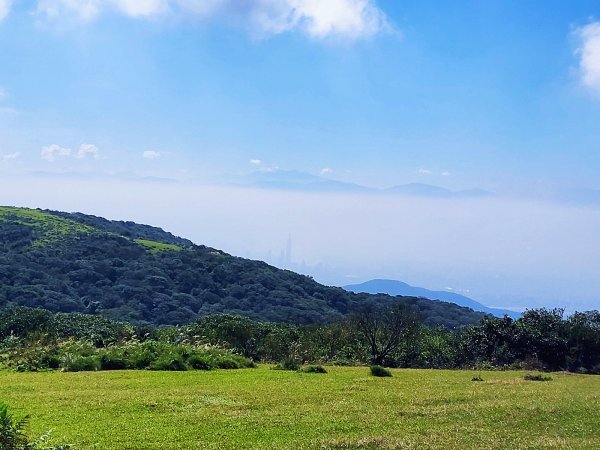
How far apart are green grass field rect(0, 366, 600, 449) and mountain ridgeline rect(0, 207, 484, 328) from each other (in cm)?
7391

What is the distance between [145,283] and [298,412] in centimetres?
10562

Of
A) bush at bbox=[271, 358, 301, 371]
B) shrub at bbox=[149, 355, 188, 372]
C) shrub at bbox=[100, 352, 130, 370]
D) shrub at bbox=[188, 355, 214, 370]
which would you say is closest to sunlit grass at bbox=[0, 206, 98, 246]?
shrub at bbox=[100, 352, 130, 370]

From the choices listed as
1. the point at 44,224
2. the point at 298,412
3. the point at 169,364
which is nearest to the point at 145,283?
the point at 44,224

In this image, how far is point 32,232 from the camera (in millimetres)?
135500

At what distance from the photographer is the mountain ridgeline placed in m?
106

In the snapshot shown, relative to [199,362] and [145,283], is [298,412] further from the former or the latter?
[145,283]

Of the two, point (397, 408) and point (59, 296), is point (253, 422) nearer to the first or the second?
point (397, 408)

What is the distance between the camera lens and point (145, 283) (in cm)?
11819

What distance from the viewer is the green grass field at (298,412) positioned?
14.1 meters

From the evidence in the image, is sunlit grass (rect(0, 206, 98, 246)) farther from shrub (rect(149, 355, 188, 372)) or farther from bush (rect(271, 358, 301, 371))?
bush (rect(271, 358, 301, 371))

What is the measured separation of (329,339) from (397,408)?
27.0 meters

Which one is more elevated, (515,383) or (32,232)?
(32,232)

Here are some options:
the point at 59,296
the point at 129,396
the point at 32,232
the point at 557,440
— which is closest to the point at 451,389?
the point at 557,440

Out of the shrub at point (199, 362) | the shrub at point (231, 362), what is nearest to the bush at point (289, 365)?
the shrub at point (231, 362)
